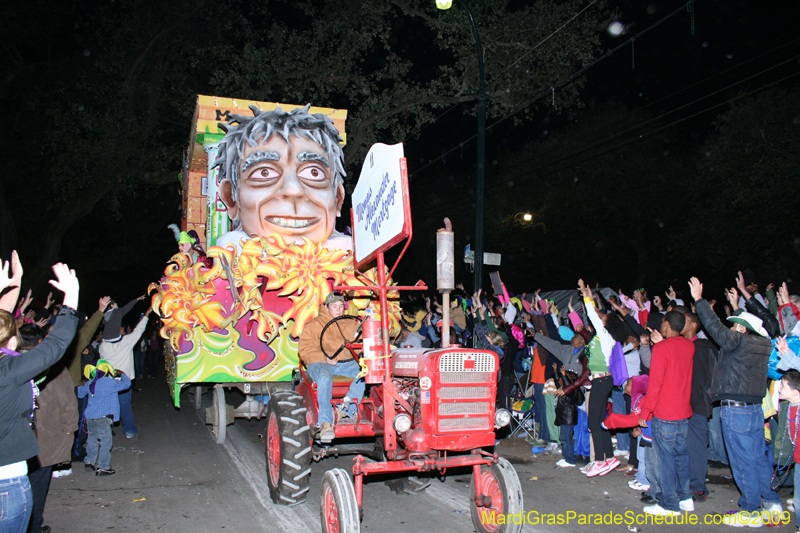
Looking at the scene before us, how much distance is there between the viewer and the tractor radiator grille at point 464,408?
4293mm

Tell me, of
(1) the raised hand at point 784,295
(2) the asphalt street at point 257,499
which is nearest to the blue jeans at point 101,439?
(2) the asphalt street at point 257,499

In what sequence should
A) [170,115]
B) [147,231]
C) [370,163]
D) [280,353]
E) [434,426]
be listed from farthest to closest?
1. [147,231]
2. [170,115]
3. [280,353]
4. [370,163]
5. [434,426]

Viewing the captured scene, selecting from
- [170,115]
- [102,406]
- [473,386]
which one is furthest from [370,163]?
[170,115]

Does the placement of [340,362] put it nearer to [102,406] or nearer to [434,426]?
[434,426]

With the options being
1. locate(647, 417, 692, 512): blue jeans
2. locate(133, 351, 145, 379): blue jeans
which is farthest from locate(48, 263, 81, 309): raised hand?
locate(133, 351, 145, 379): blue jeans

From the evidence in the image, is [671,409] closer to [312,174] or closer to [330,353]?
[330,353]

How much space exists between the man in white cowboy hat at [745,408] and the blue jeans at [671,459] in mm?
399

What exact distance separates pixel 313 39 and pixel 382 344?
12812 millimetres

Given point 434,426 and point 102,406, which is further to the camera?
point 102,406

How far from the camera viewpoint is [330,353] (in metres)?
5.62

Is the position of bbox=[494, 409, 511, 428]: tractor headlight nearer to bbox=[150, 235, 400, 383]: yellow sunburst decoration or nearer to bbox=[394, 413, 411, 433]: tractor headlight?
bbox=[394, 413, 411, 433]: tractor headlight

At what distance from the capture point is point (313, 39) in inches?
595

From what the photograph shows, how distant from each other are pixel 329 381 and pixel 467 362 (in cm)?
165

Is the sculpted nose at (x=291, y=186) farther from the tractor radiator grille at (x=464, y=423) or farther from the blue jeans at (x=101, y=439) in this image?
the tractor radiator grille at (x=464, y=423)
